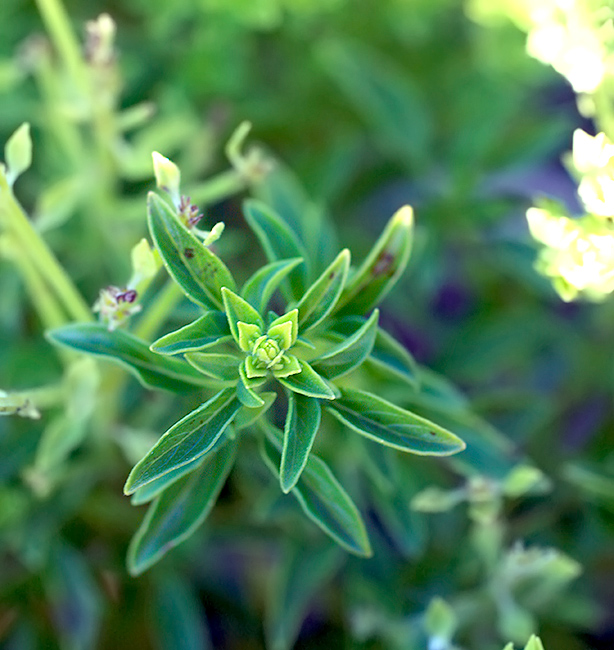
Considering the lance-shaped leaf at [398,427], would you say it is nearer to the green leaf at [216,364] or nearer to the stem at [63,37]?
the green leaf at [216,364]

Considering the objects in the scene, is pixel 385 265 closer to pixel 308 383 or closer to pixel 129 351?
pixel 308 383

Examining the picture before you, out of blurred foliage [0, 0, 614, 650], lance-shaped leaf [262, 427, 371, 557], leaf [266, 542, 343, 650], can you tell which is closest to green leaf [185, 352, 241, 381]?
lance-shaped leaf [262, 427, 371, 557]

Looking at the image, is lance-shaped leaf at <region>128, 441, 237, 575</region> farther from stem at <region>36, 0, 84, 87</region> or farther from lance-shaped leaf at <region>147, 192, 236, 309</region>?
stem at <region>36, 0, 84, 87</region>

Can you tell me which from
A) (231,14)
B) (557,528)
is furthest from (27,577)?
(231,14)

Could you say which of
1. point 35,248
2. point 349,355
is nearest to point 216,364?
point 349,355

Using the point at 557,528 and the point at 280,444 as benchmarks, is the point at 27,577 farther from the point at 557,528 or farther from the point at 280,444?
the point at 557,528

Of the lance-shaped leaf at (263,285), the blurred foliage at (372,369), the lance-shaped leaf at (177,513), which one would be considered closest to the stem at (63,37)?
the blurred foliage at (372,369)
